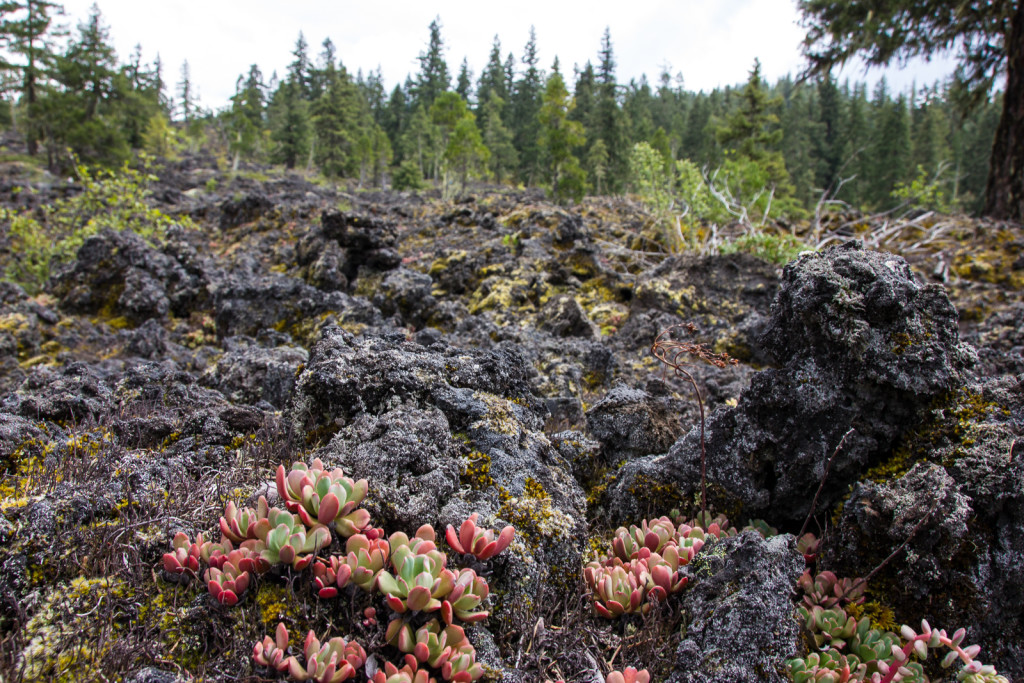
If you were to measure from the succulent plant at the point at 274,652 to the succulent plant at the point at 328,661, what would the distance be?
3 cm

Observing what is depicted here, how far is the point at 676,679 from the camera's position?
1.74 meters

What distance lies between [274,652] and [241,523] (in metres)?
0.49

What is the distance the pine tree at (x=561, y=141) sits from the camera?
29156 millimetres

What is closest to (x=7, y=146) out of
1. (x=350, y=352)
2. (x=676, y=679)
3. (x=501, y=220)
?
(x=501, y=220)

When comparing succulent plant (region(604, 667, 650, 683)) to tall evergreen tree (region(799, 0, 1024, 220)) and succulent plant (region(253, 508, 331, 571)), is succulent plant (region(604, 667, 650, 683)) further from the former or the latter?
tall evergreen tree (region(799, 0, 1024, 220))

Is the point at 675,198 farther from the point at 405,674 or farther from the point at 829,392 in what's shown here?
the point at 405,674

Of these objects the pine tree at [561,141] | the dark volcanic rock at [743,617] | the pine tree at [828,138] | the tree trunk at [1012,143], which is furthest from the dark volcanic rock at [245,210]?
the pine tree at [828,138]

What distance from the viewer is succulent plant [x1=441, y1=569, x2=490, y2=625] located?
5.15ft

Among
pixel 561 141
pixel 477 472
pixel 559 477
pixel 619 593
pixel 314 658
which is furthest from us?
pixel 561 141

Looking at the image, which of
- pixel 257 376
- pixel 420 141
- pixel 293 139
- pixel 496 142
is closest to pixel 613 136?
pixel 496 142

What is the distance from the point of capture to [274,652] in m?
1.42

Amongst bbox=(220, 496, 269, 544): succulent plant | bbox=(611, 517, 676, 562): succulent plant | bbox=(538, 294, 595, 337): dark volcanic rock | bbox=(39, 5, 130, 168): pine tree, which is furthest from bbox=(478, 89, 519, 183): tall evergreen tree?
bbox=(220, 496, 269, 544): succulent plant

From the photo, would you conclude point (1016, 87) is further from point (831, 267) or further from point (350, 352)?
point (350, 352)

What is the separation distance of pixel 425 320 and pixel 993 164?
13286mm
